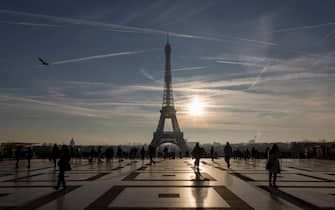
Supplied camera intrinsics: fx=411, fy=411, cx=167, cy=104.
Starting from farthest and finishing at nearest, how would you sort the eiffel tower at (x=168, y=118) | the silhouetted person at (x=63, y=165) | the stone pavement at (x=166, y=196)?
the eiffel tower at (x=168, y=118) → the silhouetted person at (x=63, y=165) → the stone pavement at (x=166, y=196)

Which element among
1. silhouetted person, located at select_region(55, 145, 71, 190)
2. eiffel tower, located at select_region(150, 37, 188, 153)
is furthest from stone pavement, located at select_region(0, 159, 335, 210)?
eiffel tower, located at select_region(150, 37, 188, 153)

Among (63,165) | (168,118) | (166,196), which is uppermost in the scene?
(168,118)

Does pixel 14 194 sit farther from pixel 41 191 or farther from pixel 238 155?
pixel 238 155

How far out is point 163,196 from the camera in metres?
13.3

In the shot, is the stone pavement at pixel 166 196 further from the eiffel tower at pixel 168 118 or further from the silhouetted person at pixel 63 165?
the eiffel tower at pixel 168 118

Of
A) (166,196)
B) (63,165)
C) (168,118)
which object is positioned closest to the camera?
(166,196)

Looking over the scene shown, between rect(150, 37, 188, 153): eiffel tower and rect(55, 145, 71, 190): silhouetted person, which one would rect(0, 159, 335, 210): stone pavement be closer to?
rect(55, 145, 71, 190): silhouetted person

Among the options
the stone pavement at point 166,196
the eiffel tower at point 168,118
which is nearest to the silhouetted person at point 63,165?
the stone pavement at point 166,196

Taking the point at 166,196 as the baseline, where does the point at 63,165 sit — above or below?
above

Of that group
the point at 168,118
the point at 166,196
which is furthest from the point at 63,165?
the point at 168,118

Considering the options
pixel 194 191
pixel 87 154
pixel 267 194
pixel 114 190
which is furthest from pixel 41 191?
pixel 87 154

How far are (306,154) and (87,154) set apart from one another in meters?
29.2

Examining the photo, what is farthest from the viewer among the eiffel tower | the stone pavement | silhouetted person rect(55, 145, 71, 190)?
the eiffel tower

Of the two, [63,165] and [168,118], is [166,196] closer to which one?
[63,165]
